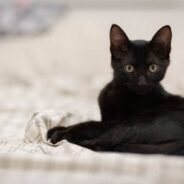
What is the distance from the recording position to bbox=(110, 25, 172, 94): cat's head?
1.33m

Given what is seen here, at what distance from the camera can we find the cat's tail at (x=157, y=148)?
3.90 ft

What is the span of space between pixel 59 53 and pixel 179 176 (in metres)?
1.91

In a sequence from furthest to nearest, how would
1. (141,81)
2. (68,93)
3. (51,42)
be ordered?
1. (51,42)
2. (68,93)
3. (141,81)

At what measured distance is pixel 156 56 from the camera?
4.41ft

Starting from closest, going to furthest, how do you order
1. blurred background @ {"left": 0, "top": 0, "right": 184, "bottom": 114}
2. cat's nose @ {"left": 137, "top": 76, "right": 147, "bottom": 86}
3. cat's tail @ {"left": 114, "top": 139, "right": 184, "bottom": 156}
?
cat's tail @ {"left": 114, "top": 139, "right": 184, "bottom": 156} → cat's nose @ {"left": 137, "top": 76, "right": 147, "bottom": 86} → blurred background @ {"left": 0, "top": 0, "right": 184, "bottom": 114}

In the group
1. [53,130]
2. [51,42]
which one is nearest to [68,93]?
[51,42]

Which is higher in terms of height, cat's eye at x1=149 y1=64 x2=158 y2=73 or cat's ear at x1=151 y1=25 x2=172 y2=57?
cat's ear at x1=151 y1=25 x2=172 y2=57

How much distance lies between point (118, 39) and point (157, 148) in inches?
14.6

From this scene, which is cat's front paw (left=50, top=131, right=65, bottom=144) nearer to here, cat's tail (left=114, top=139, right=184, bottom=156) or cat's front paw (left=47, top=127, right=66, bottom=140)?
cat's front paw (left=47, top=127, right=66, bottom=140)

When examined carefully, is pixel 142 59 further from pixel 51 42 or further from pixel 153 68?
pixel 51 42

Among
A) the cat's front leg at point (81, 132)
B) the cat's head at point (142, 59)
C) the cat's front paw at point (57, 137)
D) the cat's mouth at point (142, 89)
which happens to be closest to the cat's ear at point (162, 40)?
the cat's head at point (142, 59)

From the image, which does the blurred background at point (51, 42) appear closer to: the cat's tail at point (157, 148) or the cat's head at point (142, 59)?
the cat's head at point (142, 59)

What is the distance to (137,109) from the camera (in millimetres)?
1380

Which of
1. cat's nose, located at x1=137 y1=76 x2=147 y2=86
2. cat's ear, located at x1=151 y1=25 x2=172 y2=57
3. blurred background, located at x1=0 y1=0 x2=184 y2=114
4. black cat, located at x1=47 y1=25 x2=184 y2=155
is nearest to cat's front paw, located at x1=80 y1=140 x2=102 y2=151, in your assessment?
black cat, located at x1=47 y1=25 x2=184 y2=155
